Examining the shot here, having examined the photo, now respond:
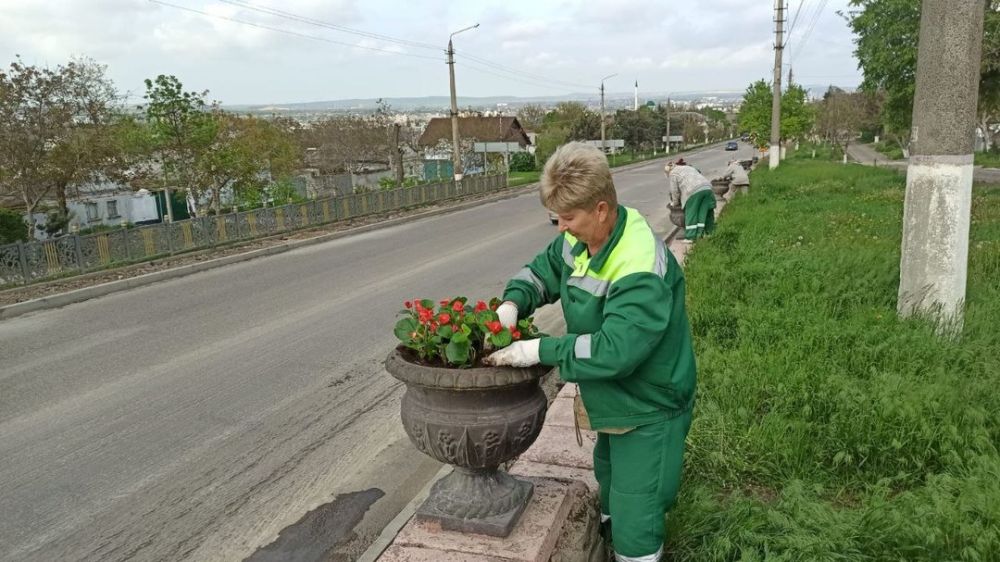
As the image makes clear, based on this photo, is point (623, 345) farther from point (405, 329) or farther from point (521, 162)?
point (521, 162)

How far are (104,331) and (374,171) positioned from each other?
32.9 m

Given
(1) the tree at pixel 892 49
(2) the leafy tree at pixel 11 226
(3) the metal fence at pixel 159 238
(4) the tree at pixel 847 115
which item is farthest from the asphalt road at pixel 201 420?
(4) the tree at pixel 847 115

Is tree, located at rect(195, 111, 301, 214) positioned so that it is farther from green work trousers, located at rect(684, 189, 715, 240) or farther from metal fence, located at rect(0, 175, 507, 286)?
green work trousers, located at rect(684, 189, 715, 240)

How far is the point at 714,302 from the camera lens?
6.42 m

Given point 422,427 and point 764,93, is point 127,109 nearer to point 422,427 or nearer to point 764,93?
point 422,427

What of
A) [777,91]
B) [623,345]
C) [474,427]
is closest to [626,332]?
[623,345]

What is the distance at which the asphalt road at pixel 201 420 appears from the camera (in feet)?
12.8

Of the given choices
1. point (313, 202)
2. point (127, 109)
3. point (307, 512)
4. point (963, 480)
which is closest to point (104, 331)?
point (307, 512)

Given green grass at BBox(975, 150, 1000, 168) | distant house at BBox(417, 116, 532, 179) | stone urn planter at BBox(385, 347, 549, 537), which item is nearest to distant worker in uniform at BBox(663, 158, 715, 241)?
stone urn planter at BBox(385, 347, 549, 537)

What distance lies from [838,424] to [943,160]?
8.96ft

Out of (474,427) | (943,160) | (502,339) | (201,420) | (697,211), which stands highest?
(943,160)

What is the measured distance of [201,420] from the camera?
533cm

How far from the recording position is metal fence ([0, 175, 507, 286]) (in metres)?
11.4

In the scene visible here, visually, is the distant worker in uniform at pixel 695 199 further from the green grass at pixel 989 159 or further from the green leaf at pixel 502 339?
the green grass at pixel 989 159
